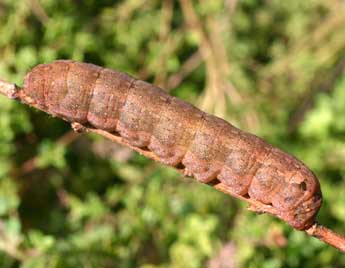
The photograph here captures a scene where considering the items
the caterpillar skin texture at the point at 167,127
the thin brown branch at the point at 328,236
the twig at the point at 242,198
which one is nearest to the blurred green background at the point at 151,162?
the caterpillar skin texture at the point at 167,127

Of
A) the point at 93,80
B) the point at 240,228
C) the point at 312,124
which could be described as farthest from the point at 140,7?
the point at 93,80

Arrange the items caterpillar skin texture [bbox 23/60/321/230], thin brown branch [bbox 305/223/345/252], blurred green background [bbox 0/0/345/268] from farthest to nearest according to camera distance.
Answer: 1. blurred green background [bbox 0/0/345/268]
2. caterpillar skin texture [bbox 23/60/321/230]
3. thin brown branch [bbox 305/223/345/252]

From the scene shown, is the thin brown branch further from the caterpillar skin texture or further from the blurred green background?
the blurred green background

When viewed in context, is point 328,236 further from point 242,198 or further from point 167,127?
point 167,127

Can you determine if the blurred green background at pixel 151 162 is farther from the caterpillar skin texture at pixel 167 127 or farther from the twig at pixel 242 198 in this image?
the twig at pixel 242 198

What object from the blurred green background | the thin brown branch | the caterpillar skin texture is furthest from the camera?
the blurred green background

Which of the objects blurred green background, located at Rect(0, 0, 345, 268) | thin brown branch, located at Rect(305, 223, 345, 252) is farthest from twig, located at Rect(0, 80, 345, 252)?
blurred green background, located at Rect(0, 0, 345, 268)
